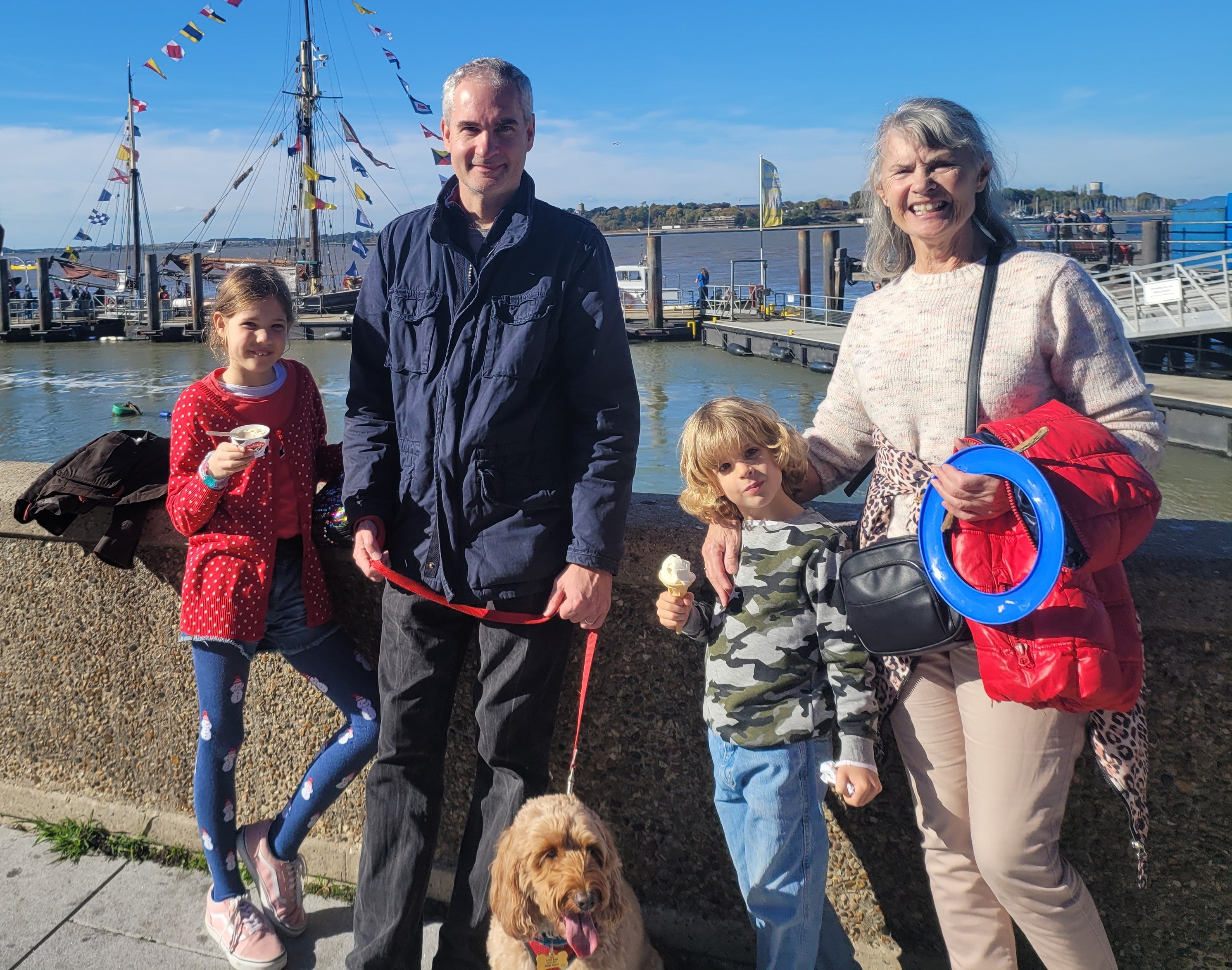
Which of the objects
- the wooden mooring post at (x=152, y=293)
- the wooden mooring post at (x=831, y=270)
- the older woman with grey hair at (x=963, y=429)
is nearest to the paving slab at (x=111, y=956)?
the older woman with grey hair at (x=963, y=429)

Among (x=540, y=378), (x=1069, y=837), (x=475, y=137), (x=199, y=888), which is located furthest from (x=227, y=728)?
(x=1069, y=837)

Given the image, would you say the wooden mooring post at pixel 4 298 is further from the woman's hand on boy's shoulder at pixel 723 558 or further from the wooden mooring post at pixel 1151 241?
the woman's hand on boy's shoulder at pixel 723 558

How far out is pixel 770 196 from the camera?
147ft

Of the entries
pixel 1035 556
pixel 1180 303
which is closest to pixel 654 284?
pixel 1180 303

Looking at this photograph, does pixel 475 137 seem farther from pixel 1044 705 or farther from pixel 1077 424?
pixel 1044 705

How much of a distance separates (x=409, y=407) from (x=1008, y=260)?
4.68ft

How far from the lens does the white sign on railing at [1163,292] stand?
18.1m

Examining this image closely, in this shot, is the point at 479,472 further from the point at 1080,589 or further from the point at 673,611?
the point at 1080,589

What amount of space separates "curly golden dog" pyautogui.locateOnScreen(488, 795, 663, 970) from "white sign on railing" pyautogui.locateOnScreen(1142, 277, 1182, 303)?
19.4m

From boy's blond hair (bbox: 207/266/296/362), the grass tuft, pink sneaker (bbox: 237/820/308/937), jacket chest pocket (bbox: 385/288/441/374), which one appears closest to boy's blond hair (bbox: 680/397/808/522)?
jacket chest pocket (bbox: 385/288/441/374)

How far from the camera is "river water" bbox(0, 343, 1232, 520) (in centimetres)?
1546

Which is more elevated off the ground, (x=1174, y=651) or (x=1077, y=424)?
(x=1077, y=424)

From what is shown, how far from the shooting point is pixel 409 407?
96.0 inches

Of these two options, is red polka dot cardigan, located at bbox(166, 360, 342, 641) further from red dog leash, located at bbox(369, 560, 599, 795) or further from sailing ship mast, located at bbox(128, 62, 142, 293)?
sailing ship mast, located at bbox(128, 62, 142, 293)
